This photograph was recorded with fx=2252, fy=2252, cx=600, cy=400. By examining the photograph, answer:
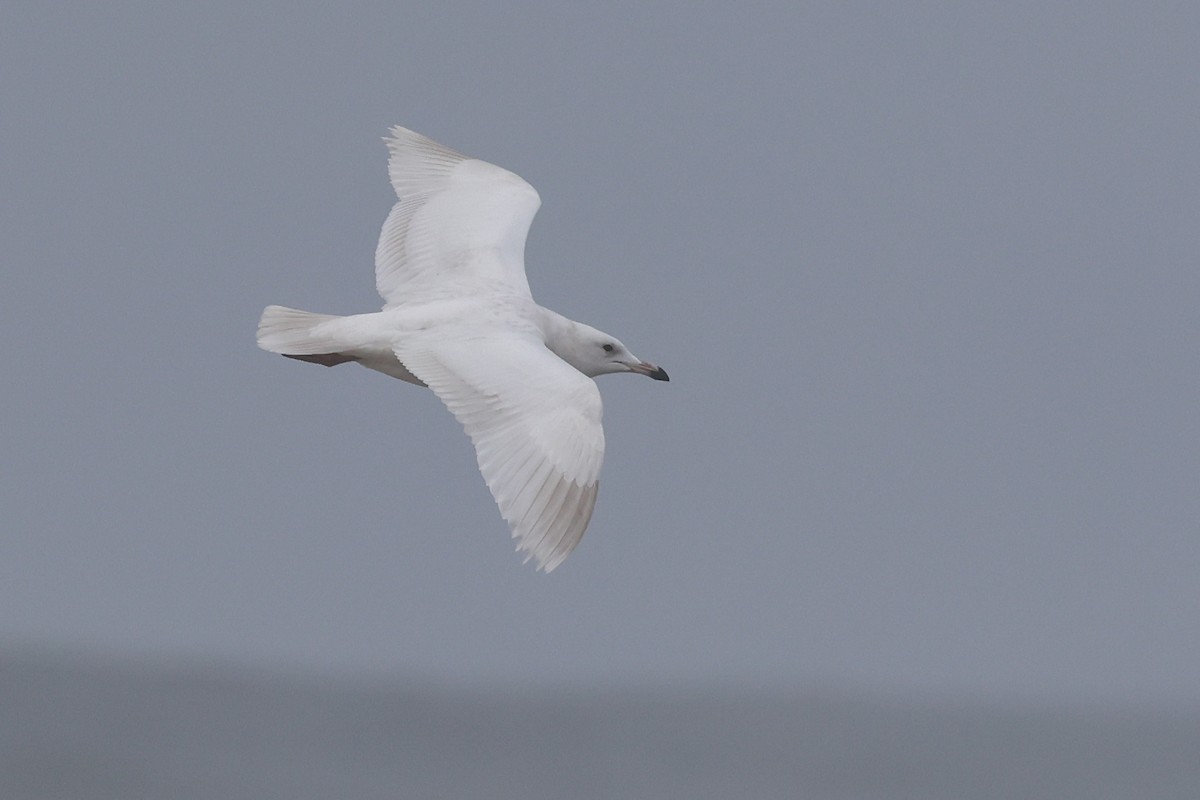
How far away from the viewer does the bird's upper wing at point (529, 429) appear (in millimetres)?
13492

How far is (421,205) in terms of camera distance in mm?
17734

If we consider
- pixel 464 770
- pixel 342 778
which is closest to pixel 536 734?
pixel 464 770

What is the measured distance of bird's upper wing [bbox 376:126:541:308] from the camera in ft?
54.0

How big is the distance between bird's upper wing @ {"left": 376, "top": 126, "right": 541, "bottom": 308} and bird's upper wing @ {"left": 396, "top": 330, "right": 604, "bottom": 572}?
5.51ft

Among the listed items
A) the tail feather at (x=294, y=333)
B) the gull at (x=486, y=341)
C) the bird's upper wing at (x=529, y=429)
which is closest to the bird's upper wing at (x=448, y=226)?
the gull at (x=486, y=341)

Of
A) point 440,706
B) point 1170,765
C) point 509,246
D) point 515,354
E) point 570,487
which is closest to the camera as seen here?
point 570,487

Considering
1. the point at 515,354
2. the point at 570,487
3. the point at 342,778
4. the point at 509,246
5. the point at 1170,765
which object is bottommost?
the point at 570,487

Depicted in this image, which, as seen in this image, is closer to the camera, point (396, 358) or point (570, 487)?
point (570, 487)

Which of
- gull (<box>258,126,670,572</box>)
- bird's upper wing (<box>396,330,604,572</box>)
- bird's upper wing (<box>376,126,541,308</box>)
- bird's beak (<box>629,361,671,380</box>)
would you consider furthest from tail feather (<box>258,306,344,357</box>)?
bird's beak (<box>629,361,671,380</box>)

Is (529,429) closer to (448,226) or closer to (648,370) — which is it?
(648,370)

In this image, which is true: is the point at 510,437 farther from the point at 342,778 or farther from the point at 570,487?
the point at 342,778

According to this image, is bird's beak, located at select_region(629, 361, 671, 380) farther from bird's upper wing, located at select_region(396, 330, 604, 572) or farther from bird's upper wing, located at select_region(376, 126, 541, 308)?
bird's upper wing, located at select_region(396, 330, 604, 572)

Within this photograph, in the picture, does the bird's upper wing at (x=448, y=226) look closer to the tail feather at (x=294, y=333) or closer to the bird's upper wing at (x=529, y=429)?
the tail feather at (x=294, y=333)

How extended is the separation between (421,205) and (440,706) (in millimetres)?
140584
